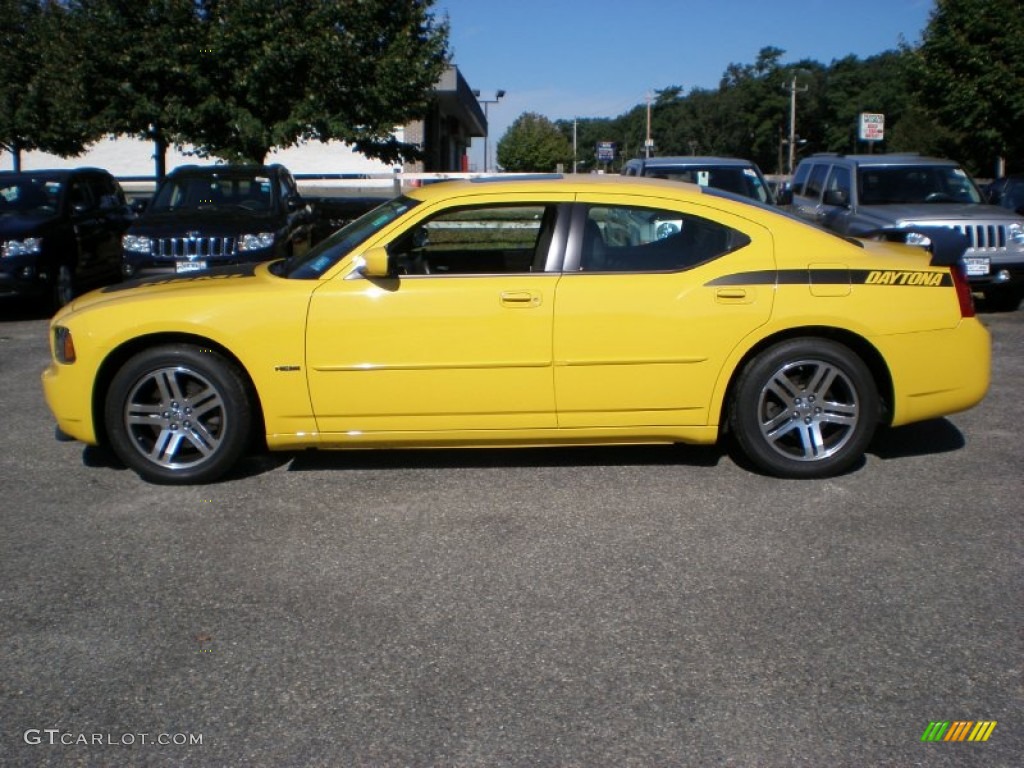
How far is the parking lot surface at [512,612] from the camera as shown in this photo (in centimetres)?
325

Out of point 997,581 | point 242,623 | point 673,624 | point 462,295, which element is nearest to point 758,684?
point 673,624

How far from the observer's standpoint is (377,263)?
538 cm

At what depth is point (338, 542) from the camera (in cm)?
485

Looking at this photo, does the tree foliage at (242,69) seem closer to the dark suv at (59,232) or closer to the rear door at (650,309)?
the dark suv at (59,232)

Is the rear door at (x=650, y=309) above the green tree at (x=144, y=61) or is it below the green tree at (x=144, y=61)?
below

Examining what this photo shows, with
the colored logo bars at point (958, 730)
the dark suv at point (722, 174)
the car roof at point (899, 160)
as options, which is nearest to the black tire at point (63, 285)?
the dark suv at point (722, 174)

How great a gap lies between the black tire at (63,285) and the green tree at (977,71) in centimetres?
1659

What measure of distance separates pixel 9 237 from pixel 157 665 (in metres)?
9.36

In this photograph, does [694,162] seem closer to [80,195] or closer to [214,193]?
[214,193]

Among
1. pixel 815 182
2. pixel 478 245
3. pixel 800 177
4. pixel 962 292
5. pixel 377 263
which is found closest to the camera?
pixel 377 263

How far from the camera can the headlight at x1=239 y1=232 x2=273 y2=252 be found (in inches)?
444

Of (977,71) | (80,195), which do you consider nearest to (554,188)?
(80,195)

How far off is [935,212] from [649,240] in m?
7.16

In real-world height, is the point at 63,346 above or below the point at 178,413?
above
